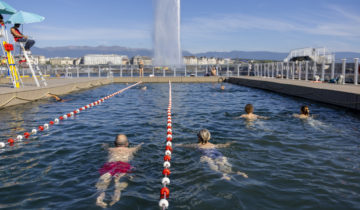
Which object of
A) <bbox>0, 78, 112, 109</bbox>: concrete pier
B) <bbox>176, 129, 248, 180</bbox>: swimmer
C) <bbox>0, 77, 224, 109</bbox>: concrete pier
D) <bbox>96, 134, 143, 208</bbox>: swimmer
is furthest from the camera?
<bbox>0, 77, 224, 109</bbox>: concrete pier

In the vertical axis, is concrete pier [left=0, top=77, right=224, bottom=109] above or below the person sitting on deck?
below

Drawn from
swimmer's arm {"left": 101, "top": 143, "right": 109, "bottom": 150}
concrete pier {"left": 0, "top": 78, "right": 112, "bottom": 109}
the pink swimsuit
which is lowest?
swimmer's arm {"left": 101, "top": 143, "right": 109, "bottom": 150}

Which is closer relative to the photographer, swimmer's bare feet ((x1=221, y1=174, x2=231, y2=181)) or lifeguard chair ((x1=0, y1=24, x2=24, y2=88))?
swimmer's bare feet ((x1=221, y1=174, x2=231, y2=181))

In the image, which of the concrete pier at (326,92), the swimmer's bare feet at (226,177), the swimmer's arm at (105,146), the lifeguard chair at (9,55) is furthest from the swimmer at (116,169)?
the lifeguard chair at (9,55)

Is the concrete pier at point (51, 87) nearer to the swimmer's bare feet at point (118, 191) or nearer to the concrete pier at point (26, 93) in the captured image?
the concrete pier at point (26, 93)

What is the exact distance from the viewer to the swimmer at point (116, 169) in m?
4.31

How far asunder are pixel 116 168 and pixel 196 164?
1.59 metres

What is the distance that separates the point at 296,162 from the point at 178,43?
46.0 metres

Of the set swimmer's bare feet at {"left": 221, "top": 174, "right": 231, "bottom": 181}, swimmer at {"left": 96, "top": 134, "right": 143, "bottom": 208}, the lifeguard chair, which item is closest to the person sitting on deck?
the lifeguard chair

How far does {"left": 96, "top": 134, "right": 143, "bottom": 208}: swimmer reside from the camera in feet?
14.1

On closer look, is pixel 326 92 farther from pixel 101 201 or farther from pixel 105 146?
pixel 101 201

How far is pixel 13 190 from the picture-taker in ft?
15.1

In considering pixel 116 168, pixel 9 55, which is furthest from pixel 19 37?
pixel 116 168

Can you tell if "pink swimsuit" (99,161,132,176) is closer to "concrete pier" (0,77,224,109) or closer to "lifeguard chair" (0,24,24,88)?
"concrete pier" (0,77,224,109)
